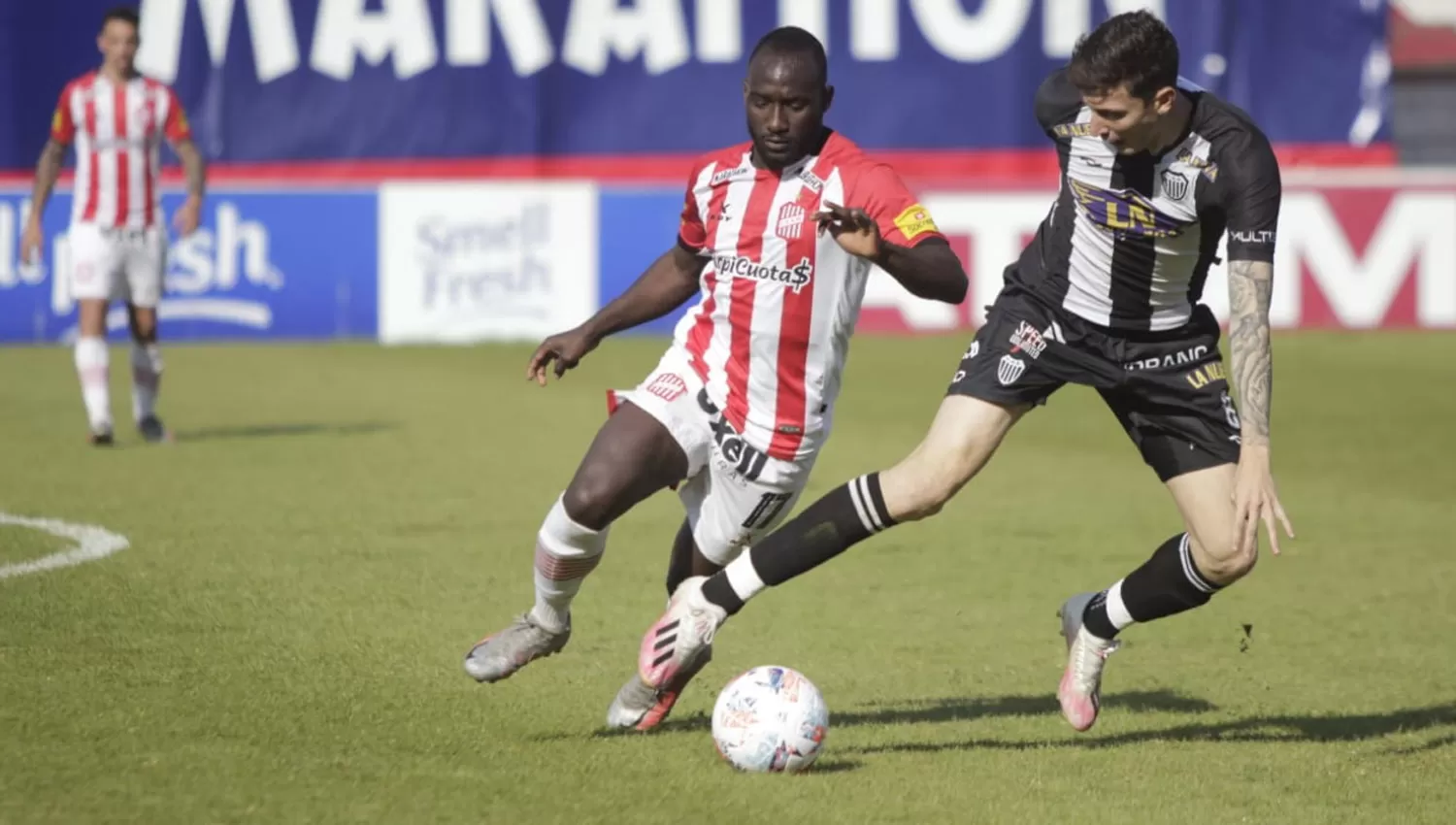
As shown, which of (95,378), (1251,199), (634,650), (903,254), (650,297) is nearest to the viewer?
(903,254)

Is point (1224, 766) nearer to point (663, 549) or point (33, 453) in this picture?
point (663, 549)

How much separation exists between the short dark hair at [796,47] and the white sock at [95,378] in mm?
7199

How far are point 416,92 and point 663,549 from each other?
12701 millimetres

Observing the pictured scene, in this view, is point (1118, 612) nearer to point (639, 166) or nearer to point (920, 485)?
point (920, 485)

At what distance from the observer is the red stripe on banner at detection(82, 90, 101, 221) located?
39.0 ft

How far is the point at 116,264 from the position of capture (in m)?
11.9

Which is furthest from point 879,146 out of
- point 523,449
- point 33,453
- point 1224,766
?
point 1224,766

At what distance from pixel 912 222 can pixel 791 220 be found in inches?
13.1

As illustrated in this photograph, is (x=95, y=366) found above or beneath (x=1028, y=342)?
beneath

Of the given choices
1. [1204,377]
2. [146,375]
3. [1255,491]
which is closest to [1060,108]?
[1204,377]

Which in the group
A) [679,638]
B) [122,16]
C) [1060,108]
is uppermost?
[1060,108]

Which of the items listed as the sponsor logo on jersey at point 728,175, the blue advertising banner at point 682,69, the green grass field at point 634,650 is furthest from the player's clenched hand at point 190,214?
the blue advertising banner at point 682,69

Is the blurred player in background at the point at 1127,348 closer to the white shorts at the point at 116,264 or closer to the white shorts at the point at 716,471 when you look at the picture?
the white shorts at the point at 716,471

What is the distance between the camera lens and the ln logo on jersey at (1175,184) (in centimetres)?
534
